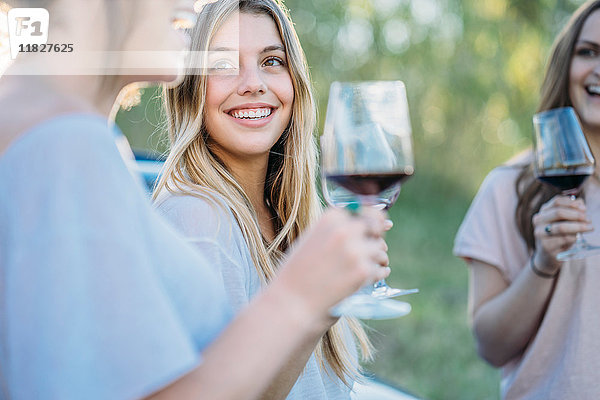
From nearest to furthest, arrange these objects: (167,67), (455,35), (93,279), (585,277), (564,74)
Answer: (93,279), (167,67), (585,277), (564,74), (455,35)

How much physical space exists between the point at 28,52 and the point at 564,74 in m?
2.10

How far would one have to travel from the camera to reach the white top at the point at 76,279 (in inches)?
36.3

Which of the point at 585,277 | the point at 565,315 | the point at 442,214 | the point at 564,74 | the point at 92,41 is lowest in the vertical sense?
the point at 442,214

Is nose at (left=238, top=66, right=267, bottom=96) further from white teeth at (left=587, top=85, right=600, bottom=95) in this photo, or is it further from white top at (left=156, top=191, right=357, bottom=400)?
white teeth at (left=587, top=85, right=600, bottom=95)

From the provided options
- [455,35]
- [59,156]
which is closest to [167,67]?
[59,156]

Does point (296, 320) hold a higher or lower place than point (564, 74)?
lower

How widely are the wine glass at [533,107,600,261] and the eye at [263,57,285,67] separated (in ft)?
2.87

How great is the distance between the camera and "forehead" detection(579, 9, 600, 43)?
2.46 meters

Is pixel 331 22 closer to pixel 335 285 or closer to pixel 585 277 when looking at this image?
pixel 585 277

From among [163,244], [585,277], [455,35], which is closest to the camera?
[163,244]

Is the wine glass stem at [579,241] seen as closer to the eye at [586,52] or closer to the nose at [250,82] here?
the eye at [586,52]

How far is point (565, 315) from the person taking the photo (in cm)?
233

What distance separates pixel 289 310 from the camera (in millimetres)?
1008

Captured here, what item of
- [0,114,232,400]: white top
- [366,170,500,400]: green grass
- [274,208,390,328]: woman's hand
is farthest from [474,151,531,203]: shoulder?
[0,114,232,400]: white top
